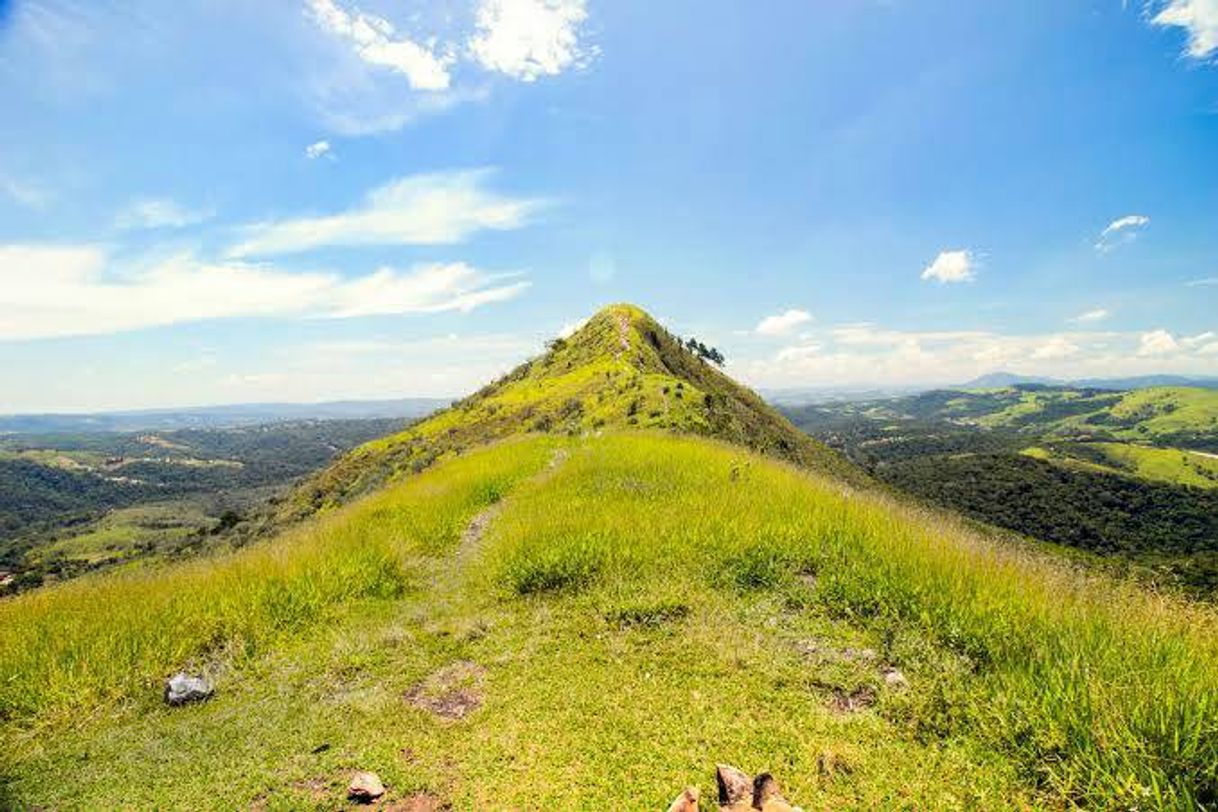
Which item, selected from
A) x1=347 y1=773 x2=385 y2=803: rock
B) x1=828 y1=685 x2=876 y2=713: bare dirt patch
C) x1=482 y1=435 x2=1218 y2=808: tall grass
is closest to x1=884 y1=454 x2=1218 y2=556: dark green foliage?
x1=482 y1=435 x2=1218 y2=808: tall grass

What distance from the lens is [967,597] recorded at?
703 cm

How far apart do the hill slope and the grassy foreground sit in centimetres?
1633

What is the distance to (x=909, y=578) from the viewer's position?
7.76 metres

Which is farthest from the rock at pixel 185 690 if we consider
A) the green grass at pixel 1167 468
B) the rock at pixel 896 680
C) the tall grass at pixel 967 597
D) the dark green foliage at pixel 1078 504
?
the green grass at pixel 1167 468

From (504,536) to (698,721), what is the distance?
256 inches

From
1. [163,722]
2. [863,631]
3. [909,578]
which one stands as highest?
[909,578]

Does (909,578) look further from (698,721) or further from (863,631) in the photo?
(698,721)

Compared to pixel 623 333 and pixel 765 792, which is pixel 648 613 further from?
pixel 623 333

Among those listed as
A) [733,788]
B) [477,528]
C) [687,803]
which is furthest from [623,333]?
[687,803]

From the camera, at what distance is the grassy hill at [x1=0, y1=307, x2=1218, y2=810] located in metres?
4.78

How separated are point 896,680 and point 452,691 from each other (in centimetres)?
519

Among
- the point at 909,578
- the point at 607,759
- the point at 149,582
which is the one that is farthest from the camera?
the point at 149,582

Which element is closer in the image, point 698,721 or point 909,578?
point 698,721

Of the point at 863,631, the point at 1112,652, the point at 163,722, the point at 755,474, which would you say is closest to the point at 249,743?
the point at 163,722
